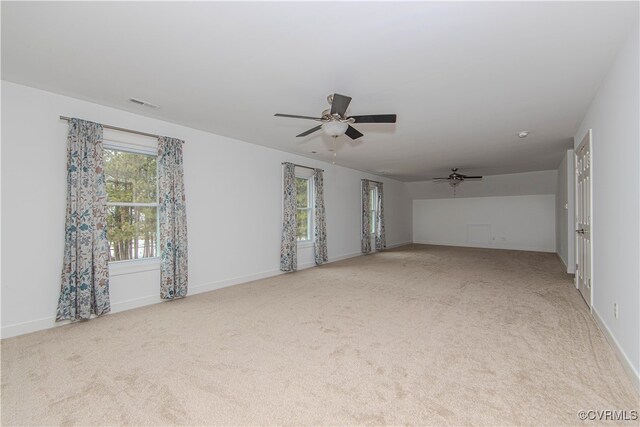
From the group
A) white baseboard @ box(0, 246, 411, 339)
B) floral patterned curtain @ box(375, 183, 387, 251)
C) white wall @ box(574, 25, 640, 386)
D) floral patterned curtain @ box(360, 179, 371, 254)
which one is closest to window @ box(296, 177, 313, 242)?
white baseboard @ box(0, 246, 411, 339)

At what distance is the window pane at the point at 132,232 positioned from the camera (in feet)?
12.1

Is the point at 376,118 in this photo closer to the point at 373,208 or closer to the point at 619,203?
the point at 619,203

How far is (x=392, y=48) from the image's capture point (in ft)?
7.50

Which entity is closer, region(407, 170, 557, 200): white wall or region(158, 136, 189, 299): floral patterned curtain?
region(158, 136, 189, 299): floral patterned curtain

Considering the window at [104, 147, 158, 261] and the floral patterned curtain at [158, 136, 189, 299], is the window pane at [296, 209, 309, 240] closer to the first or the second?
the floral patterned curtain at [158, 136, 189, 299]

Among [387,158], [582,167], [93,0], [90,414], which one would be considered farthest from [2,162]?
[582,167]

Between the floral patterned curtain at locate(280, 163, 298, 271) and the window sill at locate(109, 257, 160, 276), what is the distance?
231 centimetres

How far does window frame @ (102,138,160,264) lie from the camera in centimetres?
363

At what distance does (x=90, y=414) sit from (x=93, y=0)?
97.6 inches

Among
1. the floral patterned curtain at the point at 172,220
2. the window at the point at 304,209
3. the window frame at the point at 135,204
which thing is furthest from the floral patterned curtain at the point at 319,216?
the window frame at the point at 135,204

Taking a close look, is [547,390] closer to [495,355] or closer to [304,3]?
[495,355]

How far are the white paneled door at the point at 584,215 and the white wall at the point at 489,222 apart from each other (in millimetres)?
5815

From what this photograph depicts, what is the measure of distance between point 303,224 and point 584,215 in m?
4.70

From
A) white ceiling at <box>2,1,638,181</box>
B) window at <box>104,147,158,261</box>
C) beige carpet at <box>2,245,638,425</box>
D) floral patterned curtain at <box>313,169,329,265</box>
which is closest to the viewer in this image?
beige carpet at <box>2,245,638,425</box>
